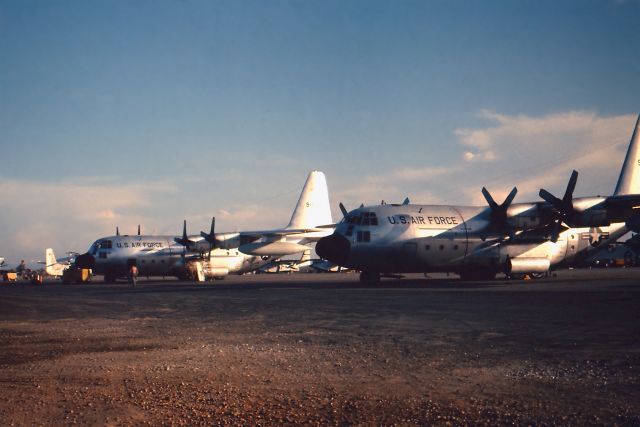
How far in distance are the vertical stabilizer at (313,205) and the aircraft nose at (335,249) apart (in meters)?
28.6

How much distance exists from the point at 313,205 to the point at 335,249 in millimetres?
30289

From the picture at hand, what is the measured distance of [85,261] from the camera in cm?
4888

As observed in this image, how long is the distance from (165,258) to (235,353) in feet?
142

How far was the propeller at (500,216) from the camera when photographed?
113 ft

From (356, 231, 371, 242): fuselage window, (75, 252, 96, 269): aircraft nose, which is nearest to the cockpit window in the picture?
(356, 231, 371, 242): fuselage window

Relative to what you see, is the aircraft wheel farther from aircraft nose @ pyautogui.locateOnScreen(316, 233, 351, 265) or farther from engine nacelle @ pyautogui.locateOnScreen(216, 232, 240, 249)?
engine nacelle @ pyautogui.locateOnScreen(216, 232, 240, 249)

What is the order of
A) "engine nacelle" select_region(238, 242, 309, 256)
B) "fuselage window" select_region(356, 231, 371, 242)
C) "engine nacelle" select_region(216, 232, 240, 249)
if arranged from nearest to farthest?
"fuselage window" select_region(356, 231, 371, 242) → "engine nacelle" select_region(238, 242, 309, 256) → "engine nacelle" select_region(216, 232, 240, 249)

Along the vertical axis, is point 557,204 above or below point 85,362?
above

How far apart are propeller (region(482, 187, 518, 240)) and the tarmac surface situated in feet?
64.6

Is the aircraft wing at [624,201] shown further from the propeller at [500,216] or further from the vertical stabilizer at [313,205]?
the vertical stabilizer at [313,205]

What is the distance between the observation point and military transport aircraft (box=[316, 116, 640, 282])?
32.3 m

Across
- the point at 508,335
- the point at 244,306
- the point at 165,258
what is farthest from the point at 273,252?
the point at 508,335

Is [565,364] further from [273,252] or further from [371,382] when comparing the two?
[273,252]

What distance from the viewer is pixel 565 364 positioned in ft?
25.5
